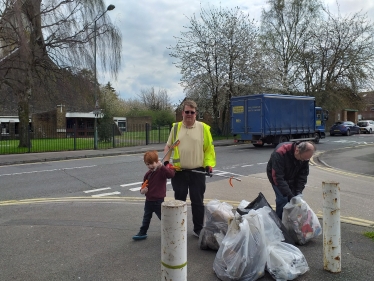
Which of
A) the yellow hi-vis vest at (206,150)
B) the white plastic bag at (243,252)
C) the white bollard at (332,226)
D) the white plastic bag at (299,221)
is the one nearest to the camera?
the white plastic bag at (243,252)

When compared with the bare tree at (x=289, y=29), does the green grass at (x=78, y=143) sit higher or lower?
lower

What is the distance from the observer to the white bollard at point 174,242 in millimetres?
2568

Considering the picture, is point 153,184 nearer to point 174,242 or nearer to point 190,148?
point 190,148

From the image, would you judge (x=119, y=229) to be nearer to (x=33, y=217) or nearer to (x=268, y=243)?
(x=33, y=217)

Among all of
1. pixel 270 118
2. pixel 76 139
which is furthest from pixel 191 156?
pixel 76 139

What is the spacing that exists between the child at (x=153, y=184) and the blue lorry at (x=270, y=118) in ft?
49.0

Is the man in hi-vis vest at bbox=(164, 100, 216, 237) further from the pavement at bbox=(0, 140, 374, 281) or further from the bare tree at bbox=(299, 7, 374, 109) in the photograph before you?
the bare tree at bbox=(299, 7, 374, 109)

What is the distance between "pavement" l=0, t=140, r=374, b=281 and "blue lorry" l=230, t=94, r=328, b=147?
13689 millimetres

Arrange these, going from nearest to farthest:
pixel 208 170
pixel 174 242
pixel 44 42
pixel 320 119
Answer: pixel 174 242 → pixel 208 170 → pixel 44 42 → pixel 320 119

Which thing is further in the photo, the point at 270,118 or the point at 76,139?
the point at 76,139

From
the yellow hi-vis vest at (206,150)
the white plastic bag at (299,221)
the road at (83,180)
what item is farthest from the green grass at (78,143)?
the white plastic bag at (299,221)

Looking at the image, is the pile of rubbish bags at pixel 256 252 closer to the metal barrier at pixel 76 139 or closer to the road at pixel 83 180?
the road at pixel 83 180

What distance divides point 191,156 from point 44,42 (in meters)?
16.5

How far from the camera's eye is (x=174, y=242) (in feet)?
8.54
